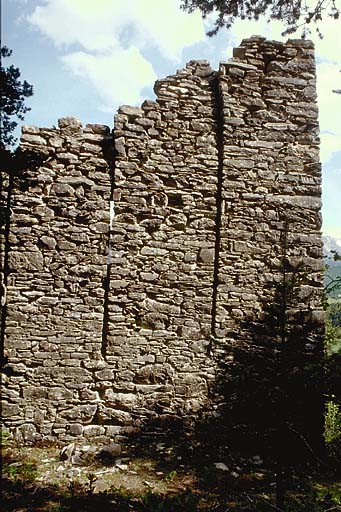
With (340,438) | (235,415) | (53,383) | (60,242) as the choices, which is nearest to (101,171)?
(60,242)

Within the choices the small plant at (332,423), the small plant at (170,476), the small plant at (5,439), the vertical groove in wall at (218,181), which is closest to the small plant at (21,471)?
the small plant at (5,439)

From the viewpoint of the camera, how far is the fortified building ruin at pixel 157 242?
5410mm

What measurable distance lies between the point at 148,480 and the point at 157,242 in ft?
9.88

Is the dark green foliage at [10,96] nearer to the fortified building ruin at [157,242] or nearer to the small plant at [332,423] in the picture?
the fortified building ruin at [157,242]

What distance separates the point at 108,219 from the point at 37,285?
134 centimetres

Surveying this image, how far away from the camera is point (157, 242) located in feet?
18.7

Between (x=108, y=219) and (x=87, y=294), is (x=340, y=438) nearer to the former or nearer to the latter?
(x=87, y=294)

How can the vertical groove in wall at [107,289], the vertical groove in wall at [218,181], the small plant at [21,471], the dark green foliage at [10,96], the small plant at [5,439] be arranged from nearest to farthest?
the dark green foliage at [10,96]
the small plant at [21,471]
the small plant at [5,439]
the vertical groove in wall at [107,289]
the vertical groove in wall at [218,181]

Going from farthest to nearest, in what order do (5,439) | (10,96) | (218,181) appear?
(218,181) → (5,439) → (10,96)

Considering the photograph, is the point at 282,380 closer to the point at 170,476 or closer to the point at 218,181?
the point at 170,476

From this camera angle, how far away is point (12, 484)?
4359mm

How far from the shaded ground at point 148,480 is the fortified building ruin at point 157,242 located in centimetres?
38

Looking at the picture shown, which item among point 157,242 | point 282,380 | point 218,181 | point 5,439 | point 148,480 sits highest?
point 218,181

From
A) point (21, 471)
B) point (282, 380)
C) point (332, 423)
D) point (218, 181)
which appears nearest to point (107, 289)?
point (218, 181)
